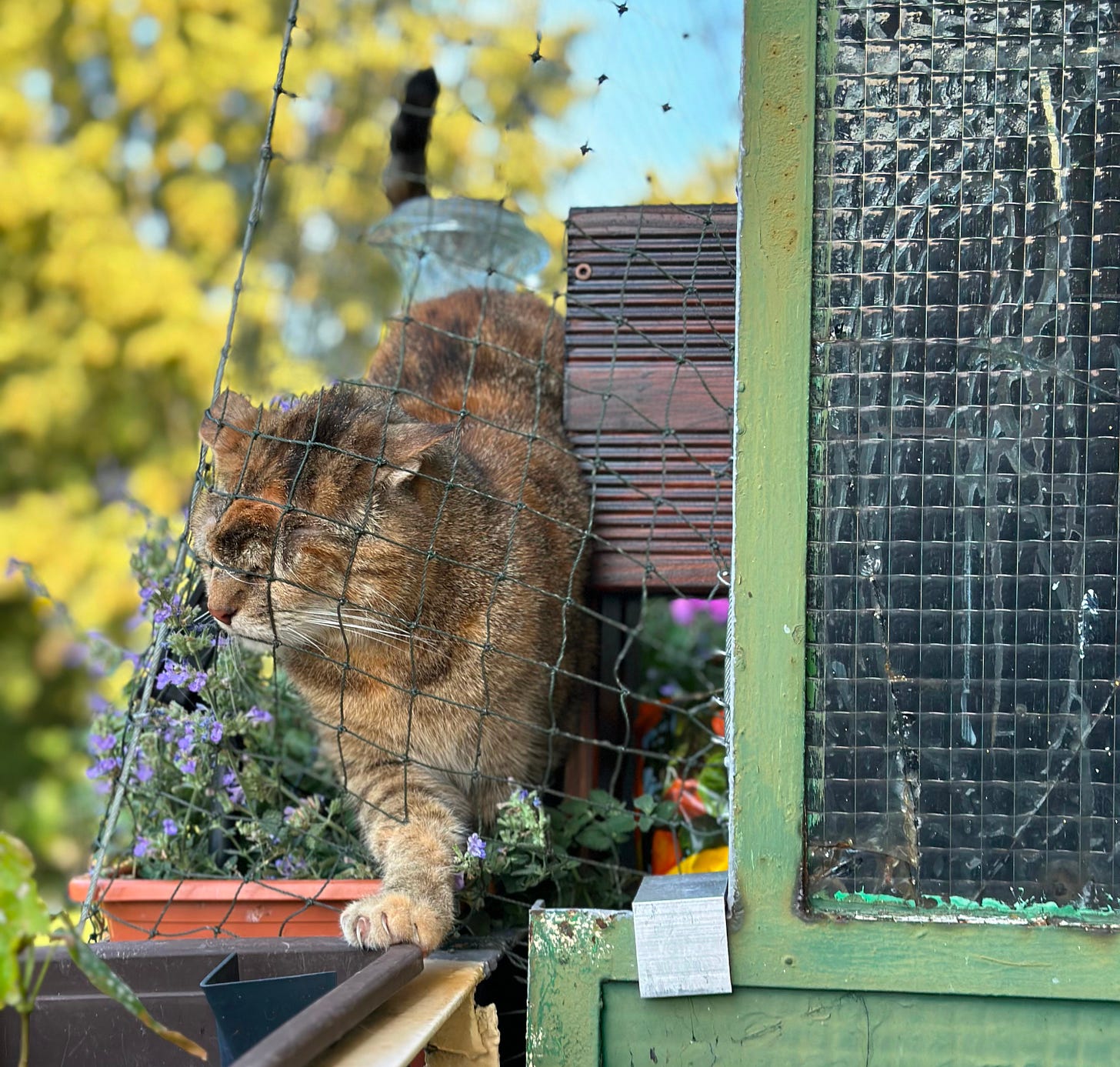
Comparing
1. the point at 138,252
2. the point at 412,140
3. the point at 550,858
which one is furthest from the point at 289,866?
the point at 138,252

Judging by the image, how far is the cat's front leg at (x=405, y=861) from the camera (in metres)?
1.58

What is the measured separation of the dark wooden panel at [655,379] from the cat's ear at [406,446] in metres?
0.38

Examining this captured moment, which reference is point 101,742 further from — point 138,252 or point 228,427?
point 138,252

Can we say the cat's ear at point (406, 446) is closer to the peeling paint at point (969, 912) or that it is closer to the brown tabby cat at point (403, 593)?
the brown tabby cat at point (403, 593)

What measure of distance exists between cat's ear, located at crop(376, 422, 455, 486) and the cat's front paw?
66 cm

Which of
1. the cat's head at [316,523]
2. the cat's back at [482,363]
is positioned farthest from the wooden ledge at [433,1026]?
the cat's back at [482,363]

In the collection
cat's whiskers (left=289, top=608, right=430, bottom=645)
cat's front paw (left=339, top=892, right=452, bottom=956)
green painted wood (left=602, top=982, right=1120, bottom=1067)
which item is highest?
cat's whiskers (left=289, top=608, right=430, bottom=645)

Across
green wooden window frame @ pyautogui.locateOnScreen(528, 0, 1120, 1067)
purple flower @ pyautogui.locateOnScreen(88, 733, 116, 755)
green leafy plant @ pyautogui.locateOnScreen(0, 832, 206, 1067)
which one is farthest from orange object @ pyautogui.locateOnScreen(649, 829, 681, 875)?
green leafy plant @ pyautogui.locateOnScreen(0, 832, 206, 1067)

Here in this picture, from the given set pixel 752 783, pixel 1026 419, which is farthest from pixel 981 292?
pixel 752 783

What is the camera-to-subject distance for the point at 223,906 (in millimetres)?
1908

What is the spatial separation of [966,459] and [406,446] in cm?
91

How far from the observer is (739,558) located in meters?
1.41

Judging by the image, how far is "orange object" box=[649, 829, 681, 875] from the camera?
234 cm

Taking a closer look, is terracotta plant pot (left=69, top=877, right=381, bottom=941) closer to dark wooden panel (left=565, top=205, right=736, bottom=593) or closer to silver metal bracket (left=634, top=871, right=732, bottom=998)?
silver metal bracket (left=634, top=871, right=732, bottom=998)
